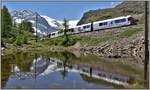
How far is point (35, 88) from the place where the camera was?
1318 centimetres

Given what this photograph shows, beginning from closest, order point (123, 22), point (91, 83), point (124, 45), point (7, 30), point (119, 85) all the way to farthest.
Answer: point (119, 85)
point (91, 83)
point (124, 45)
point (123, 22)
point (7, 30)

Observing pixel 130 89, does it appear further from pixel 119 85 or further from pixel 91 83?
pixel 91 83

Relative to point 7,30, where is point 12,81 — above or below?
below

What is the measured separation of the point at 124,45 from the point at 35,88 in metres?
36.8

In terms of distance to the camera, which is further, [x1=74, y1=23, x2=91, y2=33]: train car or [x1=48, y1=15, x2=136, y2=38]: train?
[x1=74, y1=23, x2=91, y2=33]: train car

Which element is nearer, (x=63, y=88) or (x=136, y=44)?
(x=63, y=88)

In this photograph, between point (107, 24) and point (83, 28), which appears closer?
point (107, 24)

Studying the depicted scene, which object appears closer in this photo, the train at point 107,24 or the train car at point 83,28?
the train at point 107,24

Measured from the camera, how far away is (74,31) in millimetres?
98500

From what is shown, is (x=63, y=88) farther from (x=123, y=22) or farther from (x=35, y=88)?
(x=123, y=22)

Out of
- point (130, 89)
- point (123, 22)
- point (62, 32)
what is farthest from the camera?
point (62, 32)

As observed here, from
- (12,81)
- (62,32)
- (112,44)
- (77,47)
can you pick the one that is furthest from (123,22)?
(12,81)

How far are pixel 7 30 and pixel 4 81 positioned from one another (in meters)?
62.4

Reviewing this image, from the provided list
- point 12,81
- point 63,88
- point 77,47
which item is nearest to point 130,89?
point 63,88
